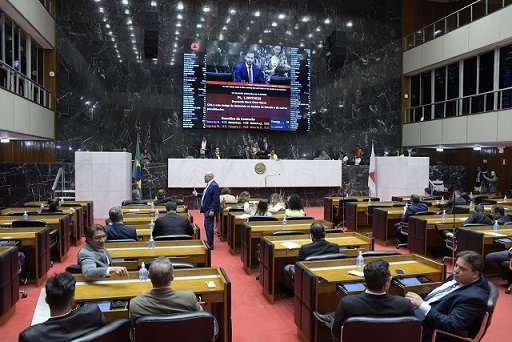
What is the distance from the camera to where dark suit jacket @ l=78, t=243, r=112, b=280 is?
11.5 feet

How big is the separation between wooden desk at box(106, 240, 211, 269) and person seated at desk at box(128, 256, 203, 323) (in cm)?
162

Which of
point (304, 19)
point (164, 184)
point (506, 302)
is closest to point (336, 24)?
point (304, 19)

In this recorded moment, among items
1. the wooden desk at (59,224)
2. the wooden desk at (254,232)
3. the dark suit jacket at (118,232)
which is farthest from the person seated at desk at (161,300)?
the wooden desk at (59,224)

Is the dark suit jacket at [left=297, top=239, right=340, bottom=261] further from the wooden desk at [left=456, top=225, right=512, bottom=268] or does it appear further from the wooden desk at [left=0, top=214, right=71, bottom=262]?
the wooden desk at [left=0, top=214, right=71, bottom=262]

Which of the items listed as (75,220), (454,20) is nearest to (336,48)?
(454,20)

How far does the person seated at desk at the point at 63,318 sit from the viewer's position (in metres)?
2.29

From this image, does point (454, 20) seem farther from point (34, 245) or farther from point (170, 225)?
point (34, 245)

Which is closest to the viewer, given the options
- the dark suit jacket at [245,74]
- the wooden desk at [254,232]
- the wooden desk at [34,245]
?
the wooden desk at [34,245]

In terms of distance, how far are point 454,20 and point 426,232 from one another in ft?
38.3

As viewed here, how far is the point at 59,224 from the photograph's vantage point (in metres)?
6.97

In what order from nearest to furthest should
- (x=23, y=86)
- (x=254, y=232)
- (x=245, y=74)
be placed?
(x=254, y=232) < (x=23, y=86) < (x=245, y=74)

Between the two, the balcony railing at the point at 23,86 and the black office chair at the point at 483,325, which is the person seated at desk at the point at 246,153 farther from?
the black office chair at the point at 483,325

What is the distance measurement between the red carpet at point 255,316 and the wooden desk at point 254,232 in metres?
0.29

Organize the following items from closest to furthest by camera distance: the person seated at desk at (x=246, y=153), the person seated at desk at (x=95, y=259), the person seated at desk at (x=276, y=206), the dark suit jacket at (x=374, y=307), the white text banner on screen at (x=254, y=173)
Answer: the dark suit jacket at (x=374, y=307) → the person seated at desk at (x=95, y=259) → the person seated at desk at (x=276, y=206) → the white text banner on screen at (x=254, y=173) → the person seated at desk at (x=246, y=153)
